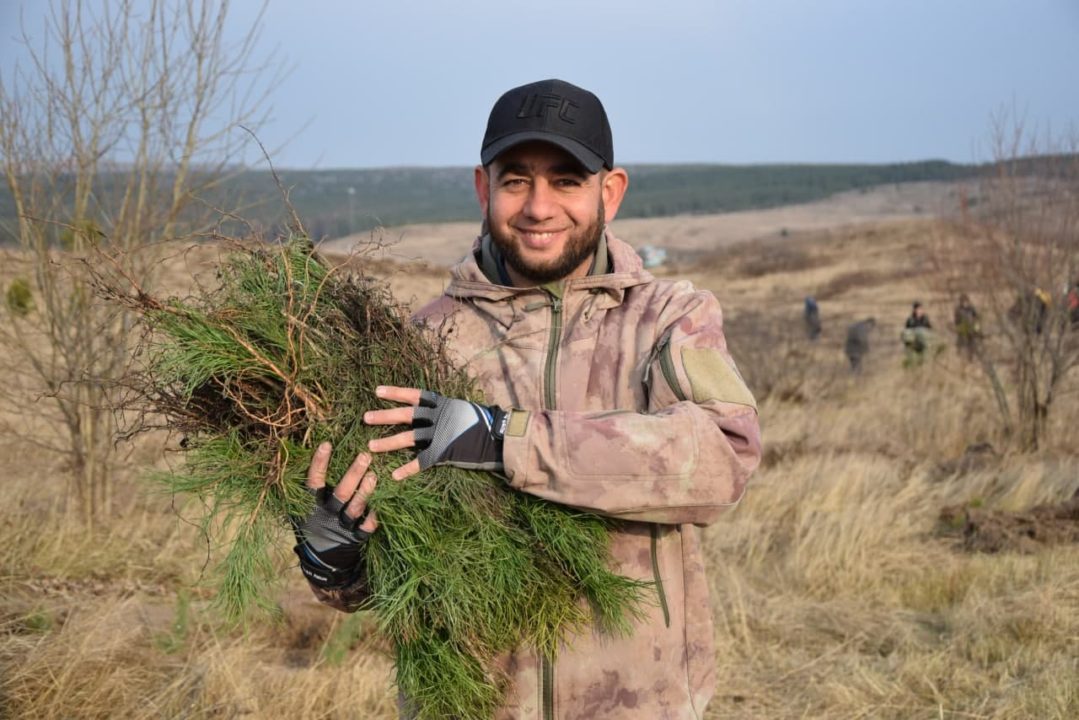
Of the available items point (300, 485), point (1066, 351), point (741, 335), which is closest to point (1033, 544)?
point (1066, 351)

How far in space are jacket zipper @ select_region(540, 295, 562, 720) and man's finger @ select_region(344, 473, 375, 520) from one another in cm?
46

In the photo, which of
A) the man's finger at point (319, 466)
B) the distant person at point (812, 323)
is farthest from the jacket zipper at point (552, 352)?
the distant person at point (812, 323)

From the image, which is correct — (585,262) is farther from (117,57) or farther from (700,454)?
(117,57)

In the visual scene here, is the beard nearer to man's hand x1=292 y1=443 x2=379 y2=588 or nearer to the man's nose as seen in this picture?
the man's nose

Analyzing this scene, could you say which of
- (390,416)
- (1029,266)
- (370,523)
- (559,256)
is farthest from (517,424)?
(1029,266)

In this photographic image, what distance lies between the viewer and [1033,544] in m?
6.08

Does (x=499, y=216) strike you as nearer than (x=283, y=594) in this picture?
Yes

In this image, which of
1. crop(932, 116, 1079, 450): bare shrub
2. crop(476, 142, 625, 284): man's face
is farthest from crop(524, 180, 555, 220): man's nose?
crop(932, 116, 1079, 450): bare shrub

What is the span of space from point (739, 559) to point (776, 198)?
108m

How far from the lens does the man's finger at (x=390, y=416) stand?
1.90 metres

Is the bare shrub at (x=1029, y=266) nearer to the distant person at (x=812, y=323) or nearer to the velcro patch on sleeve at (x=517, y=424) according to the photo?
the velcro patch on sleeve at (x=517, y=424)

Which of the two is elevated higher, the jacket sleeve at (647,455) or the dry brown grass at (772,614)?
the jacket sleeve at (647,455)

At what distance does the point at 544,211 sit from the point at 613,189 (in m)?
0.27

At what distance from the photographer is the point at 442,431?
1.90m
